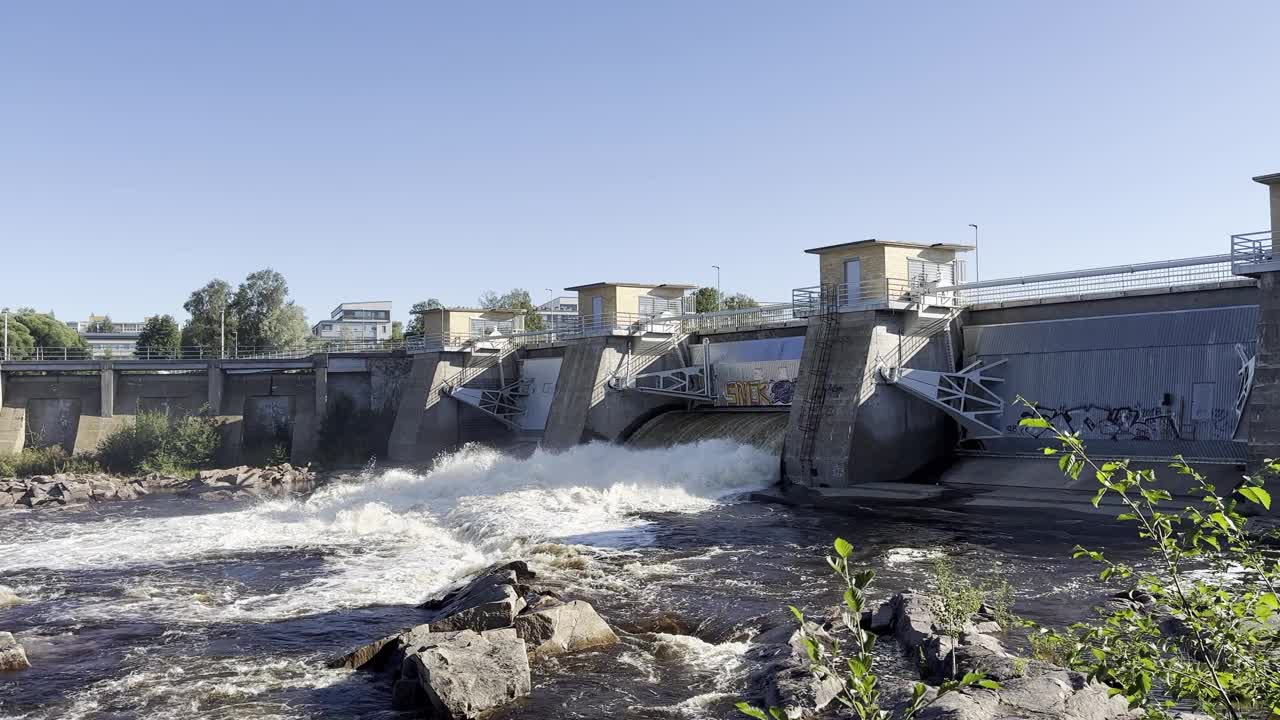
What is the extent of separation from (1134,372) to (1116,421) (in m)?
1.56

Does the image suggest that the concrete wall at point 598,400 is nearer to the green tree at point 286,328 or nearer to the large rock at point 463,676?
the large rock at point 463,676

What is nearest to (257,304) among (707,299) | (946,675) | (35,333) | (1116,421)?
(35,333)

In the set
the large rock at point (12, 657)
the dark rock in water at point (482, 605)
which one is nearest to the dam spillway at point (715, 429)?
the dark rock in water at point (482, 605)

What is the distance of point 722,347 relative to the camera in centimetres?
4428

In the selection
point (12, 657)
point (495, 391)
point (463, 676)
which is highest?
point (495, 391)

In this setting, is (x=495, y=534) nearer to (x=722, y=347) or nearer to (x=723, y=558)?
(x=723, y=558)

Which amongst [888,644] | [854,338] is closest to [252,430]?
[854,338]

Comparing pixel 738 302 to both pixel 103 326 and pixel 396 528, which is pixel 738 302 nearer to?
A: pixel 396 528

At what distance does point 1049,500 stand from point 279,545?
69.9 feet

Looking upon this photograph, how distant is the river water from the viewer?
14570 millimetres

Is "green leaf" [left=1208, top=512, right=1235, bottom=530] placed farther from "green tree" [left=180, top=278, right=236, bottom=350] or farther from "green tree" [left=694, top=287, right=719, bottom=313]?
"green tree" [left=180, top=278, right=236, bottom=350]

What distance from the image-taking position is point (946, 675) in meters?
13.3

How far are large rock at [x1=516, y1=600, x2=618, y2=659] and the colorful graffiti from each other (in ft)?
81.1

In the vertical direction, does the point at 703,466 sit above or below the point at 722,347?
below
